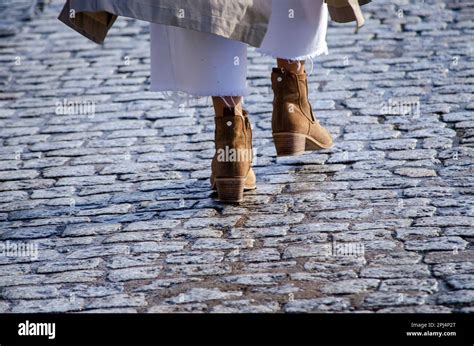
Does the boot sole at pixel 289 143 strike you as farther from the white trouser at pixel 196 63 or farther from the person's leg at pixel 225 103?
the white trouser at pixel 196 63

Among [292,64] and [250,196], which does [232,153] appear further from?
[292,64]

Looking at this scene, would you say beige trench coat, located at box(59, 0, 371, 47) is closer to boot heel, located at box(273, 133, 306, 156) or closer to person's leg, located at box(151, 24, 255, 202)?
person's leg, located at box(151, 24, 255, 202)

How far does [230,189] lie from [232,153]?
16 centimetres

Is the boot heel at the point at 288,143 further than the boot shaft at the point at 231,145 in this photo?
Yes

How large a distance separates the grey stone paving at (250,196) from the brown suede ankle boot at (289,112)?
0.17 m

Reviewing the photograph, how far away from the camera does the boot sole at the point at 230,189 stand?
191 inches

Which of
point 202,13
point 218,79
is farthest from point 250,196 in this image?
point 202,13

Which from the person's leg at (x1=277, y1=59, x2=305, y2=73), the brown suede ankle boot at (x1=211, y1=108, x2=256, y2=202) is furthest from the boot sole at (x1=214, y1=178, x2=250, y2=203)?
the person's leg at (x1=277, y1=59, x2=305, y2=73)

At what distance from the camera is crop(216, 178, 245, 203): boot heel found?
486cm

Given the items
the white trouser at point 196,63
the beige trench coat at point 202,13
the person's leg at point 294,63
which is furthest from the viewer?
the person's leg at point 294,63

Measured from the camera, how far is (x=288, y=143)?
17.0 feet

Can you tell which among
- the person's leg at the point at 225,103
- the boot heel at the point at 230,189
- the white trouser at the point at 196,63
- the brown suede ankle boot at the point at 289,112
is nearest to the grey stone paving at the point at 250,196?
the boot heel at the point at 230,189
